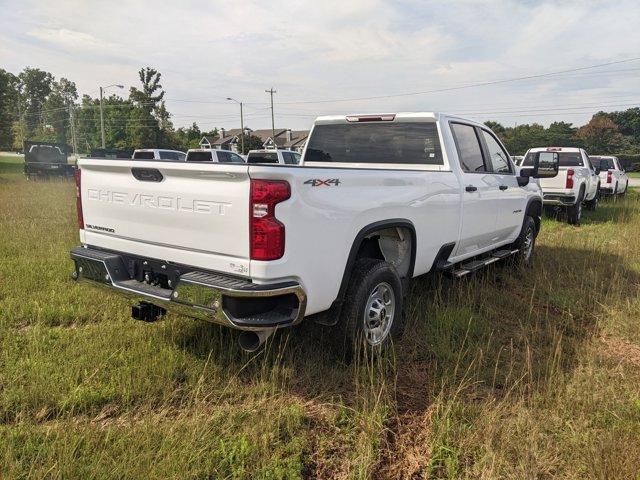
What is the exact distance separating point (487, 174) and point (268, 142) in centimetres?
8282

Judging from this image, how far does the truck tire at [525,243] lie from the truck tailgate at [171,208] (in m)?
4.89

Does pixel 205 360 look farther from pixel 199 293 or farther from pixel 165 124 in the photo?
pixel 165 124

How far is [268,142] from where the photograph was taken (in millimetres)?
85750

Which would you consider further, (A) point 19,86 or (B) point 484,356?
(A) point 19,86

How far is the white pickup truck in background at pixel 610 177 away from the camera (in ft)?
55.8

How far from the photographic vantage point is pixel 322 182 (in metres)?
3.03

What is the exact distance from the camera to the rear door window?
5008mm

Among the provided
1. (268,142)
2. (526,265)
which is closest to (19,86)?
(268,142)

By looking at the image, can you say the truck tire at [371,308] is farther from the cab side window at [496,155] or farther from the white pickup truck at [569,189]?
the white pickup truck at [569,189]

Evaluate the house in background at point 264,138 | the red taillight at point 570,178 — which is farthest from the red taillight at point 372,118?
the house in background at point 264,138

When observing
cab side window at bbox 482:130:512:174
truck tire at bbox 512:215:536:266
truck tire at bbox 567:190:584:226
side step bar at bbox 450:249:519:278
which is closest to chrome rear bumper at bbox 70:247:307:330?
side step bar at bbox 450:249:519:278

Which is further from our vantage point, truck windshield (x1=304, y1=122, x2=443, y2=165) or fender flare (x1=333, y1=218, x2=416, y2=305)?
truck windshield (x1=304, y1=122, x2=443, y2=165)

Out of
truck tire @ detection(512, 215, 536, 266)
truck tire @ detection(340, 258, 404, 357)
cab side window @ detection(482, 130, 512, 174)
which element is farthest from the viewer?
truck tire @ detection(512, 215, 536, 266)

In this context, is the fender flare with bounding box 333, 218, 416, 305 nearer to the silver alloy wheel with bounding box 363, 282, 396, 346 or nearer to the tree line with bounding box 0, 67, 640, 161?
the silver alloy wheel with bounding box 363, 282, 396, 346
